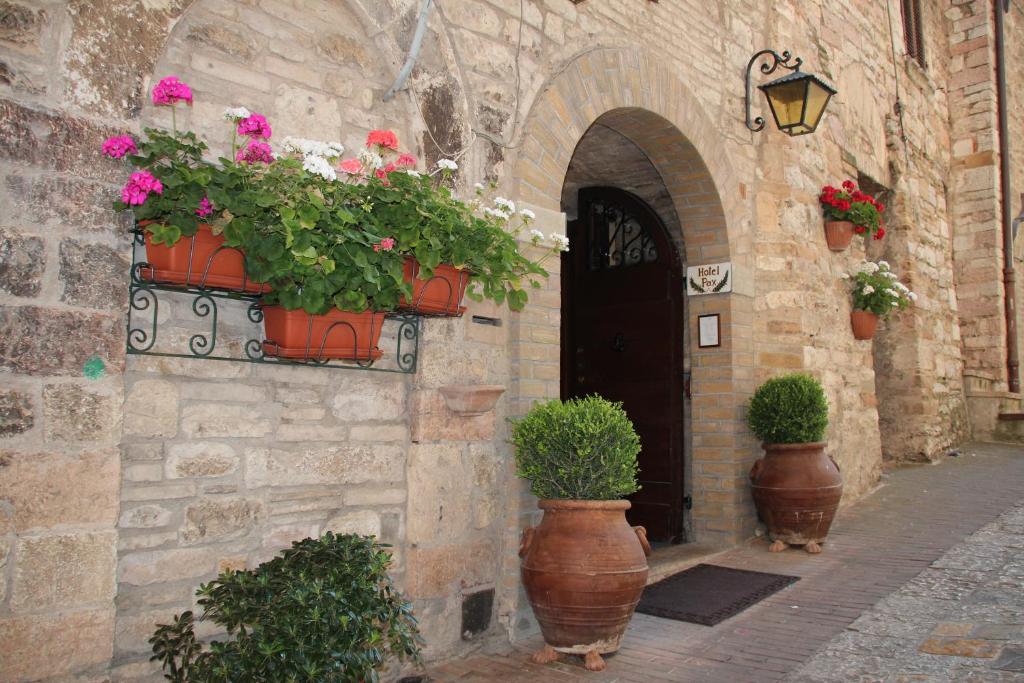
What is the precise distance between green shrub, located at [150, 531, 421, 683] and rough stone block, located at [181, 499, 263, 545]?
189 mm

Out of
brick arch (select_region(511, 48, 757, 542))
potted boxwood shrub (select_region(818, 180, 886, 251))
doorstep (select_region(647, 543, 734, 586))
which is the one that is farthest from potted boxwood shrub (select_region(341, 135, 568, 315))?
potted boxwood shrub (select_region(818, 180, 886, 251))

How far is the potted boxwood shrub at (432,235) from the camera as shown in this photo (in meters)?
3.01

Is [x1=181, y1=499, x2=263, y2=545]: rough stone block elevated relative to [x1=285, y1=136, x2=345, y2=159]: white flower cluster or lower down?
lower down

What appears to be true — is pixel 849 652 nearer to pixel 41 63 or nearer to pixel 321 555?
pixel 321 555

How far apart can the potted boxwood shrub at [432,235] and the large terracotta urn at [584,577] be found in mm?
1045

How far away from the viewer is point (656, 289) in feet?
21.4

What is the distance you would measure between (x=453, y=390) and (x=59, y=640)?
179cm

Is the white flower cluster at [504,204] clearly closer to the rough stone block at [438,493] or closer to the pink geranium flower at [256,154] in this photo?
the pink geranium flower at [256,154]

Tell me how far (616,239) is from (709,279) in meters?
1.02

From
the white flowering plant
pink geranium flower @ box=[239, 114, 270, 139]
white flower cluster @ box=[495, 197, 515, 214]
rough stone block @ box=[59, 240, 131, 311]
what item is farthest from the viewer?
the white flowering plant

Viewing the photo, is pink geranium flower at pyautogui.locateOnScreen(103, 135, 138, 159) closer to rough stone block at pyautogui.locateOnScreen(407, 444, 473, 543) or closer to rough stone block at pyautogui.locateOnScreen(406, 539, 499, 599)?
rough stone block at pyautogui.locateOnScreen(407, 444, 473, 543)

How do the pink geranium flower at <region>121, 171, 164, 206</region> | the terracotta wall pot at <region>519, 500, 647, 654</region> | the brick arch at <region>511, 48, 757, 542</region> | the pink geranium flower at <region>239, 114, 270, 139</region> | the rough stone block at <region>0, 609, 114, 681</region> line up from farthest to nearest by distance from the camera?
the brick arch at <region>511, 48, 757, 542</region> < the terracotta wall pot at <region>519, 500, 647, 654</region> < the pink geranium flower at <region>239, 114, 270, 139</region> < the pink geranium flower at <region>121, 171, 164, 206</region> < the rough stone block at <region>0, 609, 114, 681</region>

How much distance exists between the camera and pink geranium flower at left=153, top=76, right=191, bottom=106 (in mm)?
2678

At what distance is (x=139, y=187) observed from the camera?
8.52ft
